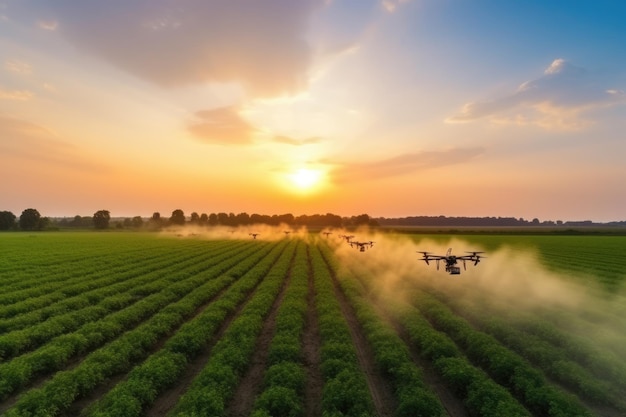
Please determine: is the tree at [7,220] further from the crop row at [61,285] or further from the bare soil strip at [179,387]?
the bare soil strip at [179,387]

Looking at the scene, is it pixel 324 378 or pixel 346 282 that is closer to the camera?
pixel 324 378

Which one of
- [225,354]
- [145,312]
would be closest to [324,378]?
[225,354]

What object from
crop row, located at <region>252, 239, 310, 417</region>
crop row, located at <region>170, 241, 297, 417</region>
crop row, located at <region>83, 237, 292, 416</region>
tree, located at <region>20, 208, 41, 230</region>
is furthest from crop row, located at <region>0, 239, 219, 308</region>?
tree, located at <region>20, 208, 41, 230</region>

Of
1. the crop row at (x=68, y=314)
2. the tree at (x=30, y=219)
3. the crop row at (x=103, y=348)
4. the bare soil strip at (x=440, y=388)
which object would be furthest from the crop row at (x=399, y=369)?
the tree at (x=30, y=219)

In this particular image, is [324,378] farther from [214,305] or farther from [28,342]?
[28,342]

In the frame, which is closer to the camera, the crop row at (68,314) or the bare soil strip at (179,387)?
the bare soil strip at (179,387)
